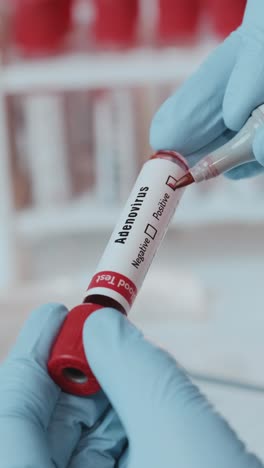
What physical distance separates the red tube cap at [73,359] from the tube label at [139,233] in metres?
0.02

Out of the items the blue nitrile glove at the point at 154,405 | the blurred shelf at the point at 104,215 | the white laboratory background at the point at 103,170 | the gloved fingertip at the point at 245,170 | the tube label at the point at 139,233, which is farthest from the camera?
the blurred shelf at the point at 104,215

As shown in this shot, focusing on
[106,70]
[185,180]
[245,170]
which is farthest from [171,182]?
[106,70]

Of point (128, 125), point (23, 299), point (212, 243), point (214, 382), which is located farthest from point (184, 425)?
point (212, 243)

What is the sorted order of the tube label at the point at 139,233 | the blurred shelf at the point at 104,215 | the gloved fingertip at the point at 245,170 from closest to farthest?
the tube label at the point at 139,233
the gloved fingertip at the point at 245,170
the blurred shelf at the point at 104,215

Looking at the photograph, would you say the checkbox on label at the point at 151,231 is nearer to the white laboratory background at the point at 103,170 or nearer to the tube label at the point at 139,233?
the tube label at the point at 139,233

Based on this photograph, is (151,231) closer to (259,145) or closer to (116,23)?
(259,145)

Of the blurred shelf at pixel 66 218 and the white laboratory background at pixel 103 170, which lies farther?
the blurred shelf at pixel 66 218

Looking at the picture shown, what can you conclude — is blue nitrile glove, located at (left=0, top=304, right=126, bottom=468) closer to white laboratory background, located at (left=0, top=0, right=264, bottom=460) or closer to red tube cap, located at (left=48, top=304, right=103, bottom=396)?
red tube cap, located at (left=48, top=304, right=103, bottom=396)

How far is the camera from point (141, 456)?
505 mm

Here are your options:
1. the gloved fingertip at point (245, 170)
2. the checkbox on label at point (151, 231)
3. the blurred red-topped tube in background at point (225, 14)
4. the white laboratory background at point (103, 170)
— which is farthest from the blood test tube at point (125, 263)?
the blurred red-topped tube in background at point (225, 14)

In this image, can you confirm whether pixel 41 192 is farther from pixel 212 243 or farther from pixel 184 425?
pixel 184 425

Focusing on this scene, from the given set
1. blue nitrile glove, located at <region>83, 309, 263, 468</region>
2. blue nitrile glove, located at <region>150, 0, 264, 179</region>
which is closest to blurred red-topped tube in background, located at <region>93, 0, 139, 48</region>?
blue nitrile glove, located at <region>150, 0, 264, 179</region>

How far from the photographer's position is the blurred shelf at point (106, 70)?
3.59 feet

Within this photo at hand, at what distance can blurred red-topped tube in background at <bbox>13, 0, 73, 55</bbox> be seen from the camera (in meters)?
1.08
